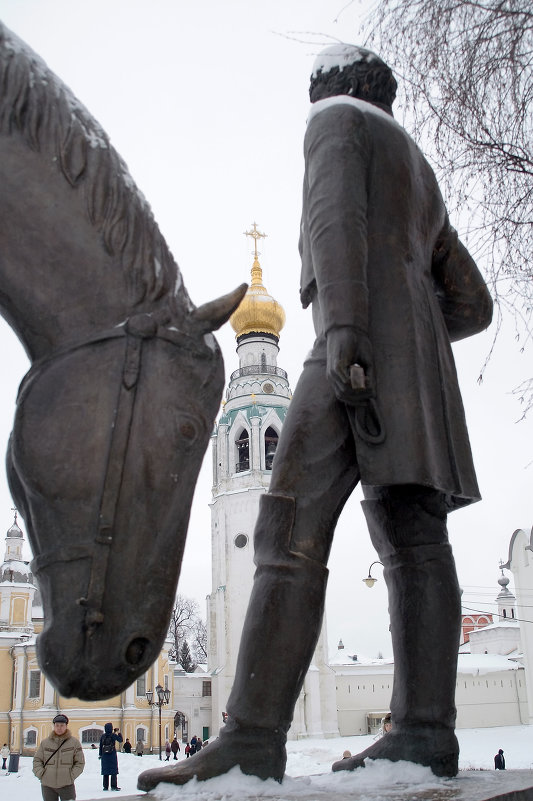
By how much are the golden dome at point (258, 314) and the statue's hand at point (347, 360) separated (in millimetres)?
42040

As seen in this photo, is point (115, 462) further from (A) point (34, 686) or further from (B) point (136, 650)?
(A) point (34, 686)

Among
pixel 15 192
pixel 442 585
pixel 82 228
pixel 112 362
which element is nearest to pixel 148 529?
pixel 112 362

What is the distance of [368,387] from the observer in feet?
7.43

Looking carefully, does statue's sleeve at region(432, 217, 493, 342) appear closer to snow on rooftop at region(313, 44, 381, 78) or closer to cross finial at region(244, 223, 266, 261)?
snow on rooftop at region(313, 44, 381, 78)

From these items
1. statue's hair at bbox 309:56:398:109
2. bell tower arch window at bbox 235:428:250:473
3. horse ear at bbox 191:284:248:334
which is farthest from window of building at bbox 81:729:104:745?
horse ear at bbox 191:284:248:334

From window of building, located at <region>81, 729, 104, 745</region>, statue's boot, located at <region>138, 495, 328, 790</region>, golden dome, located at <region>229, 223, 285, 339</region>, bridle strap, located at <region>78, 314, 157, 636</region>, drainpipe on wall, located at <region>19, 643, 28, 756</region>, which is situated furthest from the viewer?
golden dome, located at <region>229, 223, 285, 339</region>

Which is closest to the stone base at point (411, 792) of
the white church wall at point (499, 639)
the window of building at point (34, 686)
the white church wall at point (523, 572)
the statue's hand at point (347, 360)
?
the statue's hand at point (347, 360)

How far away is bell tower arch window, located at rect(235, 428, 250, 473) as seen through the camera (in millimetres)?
44562

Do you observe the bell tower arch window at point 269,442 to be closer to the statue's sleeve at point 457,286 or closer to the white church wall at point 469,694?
the white church wall at point 469,694

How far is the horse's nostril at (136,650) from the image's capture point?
4.50ft

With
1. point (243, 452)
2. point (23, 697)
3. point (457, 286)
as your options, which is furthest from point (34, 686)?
point (457, 286)

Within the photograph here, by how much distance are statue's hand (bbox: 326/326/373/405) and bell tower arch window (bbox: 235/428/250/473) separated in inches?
1654

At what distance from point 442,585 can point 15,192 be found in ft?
5.49

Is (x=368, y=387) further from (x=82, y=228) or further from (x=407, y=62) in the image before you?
(x=407, y=62)
